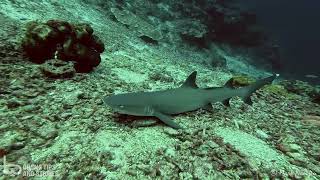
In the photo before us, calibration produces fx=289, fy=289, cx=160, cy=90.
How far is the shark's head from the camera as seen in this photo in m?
4.10

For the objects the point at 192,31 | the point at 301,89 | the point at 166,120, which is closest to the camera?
the point at 166,120

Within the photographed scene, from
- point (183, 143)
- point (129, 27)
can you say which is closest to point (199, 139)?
point (183, 143)

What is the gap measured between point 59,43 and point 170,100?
9.06 feet

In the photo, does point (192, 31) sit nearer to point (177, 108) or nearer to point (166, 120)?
point (177, 108)

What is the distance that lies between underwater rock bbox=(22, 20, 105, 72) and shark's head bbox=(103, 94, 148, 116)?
2259mm

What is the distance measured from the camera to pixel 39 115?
4.30 meters

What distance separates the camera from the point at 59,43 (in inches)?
232

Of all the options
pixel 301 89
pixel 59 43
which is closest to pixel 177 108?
pixel 59 43

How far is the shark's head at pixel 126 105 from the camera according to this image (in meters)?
4.10

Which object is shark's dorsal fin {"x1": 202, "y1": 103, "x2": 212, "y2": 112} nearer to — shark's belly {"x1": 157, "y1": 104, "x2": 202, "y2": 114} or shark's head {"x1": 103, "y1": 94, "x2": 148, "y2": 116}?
shark's belly {"x1": 157, "y1": 104, "x2": 202, "y2": 114}

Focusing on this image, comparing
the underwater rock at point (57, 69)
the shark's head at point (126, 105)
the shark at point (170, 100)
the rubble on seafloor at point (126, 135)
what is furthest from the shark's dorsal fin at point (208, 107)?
the underwater rock at point (57, 69)

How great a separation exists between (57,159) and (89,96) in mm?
1942

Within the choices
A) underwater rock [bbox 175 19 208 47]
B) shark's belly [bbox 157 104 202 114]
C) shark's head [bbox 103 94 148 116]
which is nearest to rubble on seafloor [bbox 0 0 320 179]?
shark's belly [bbox 157 104 202 114]

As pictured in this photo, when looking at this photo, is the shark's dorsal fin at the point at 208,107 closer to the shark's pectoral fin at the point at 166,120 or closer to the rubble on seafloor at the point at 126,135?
the rubble on seafloor at the point at 126,135
